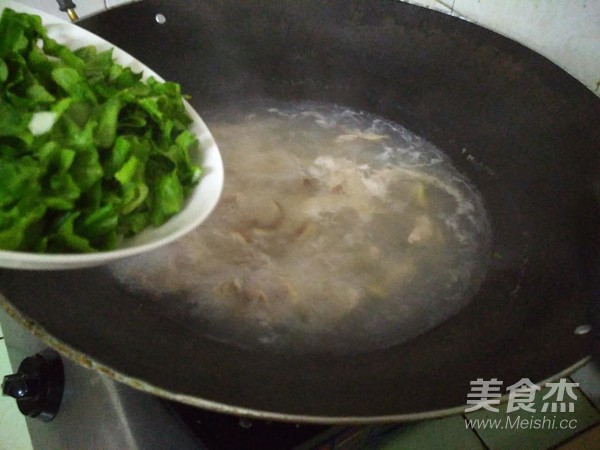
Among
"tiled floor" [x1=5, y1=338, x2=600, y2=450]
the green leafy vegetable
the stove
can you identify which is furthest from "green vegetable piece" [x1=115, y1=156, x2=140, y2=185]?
"tiled floor" [x1=5, y1=338, x2=600, y2=450]

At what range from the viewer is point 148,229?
56cm

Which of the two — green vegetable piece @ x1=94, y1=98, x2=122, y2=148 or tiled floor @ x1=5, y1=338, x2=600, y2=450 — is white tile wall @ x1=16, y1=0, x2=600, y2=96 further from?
green vegetable piece @ x1=94, y1=98, x2=122, y2=148

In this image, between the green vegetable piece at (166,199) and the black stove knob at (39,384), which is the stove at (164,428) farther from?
the green vegetable piece at (166,199)

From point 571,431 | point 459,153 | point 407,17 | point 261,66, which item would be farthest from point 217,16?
point 571,431

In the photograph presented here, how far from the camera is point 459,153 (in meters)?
0.86

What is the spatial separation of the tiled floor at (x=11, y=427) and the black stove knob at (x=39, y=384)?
1.12ft

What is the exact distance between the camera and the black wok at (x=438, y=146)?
0.47 metres

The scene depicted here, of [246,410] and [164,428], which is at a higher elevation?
[246,410]

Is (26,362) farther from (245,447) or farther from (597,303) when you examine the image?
(597,303)

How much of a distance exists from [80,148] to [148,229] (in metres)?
0.10

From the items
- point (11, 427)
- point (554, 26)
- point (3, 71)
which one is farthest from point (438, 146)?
point (11, 427)

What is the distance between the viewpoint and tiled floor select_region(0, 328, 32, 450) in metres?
0.97

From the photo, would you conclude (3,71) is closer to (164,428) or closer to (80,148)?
(80,148)

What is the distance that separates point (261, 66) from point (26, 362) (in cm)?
56
